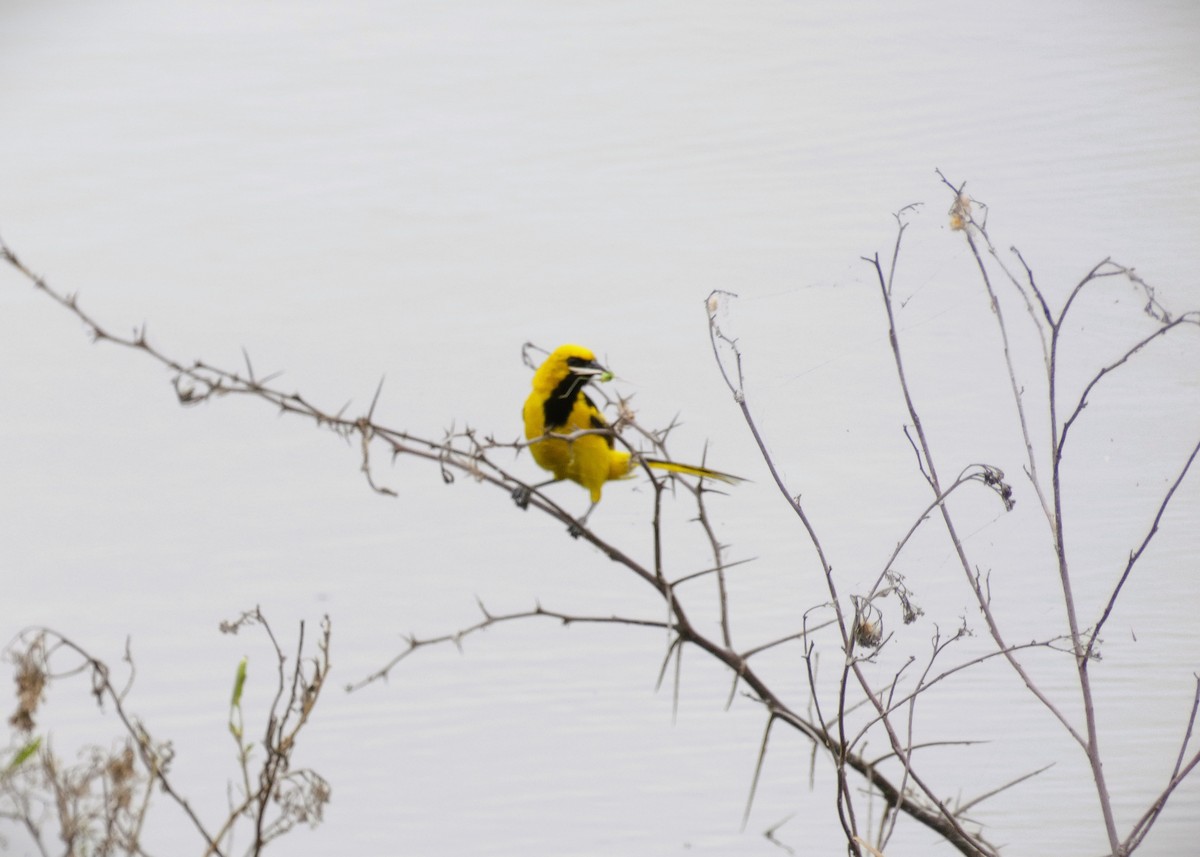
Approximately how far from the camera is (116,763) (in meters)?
1.81

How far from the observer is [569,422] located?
2848mm

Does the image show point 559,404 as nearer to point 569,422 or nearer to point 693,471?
point 569,422

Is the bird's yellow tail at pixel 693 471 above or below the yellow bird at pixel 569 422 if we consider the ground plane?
below

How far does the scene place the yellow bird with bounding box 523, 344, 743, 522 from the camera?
8.89ft

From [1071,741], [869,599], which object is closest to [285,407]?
[869,599]

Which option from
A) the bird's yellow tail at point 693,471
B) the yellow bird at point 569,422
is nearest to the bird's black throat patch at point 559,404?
the yellow bird at point 569,422

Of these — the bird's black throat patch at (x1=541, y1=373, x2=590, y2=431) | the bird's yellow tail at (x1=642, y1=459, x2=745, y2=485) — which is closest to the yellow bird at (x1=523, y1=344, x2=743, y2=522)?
the bird's black throat patch at (x1=541, y1=373, x2=590, y2=431)

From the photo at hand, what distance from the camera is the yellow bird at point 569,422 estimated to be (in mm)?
2711

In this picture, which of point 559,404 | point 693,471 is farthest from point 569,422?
point 693,471

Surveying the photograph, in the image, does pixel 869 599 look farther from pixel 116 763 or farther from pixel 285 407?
pixel 116 763

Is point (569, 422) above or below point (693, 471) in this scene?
above

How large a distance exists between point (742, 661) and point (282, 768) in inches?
28.8

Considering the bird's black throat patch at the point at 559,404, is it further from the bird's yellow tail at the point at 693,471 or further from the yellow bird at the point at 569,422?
the bird's yellow tail at the point at 693,471

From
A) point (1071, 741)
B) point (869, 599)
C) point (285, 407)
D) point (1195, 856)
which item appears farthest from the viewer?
point (1071, 741)
